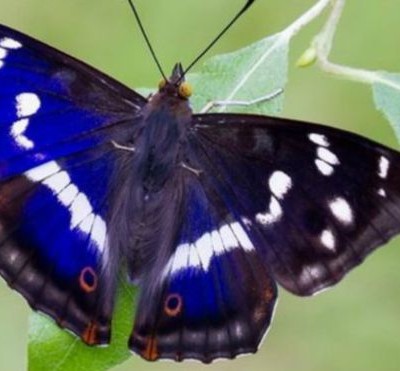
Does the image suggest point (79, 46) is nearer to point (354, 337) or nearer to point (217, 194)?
point (354, 337)

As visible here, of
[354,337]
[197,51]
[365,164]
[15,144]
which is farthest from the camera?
[197,51]

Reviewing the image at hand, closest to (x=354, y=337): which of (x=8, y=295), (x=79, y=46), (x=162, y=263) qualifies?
(x=8, y=295)

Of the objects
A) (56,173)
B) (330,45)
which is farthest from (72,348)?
(330,45)

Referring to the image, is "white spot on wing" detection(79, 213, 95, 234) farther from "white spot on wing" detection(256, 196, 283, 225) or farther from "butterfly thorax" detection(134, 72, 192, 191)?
"white spot on wing" detection(256, 196, 283, 225)

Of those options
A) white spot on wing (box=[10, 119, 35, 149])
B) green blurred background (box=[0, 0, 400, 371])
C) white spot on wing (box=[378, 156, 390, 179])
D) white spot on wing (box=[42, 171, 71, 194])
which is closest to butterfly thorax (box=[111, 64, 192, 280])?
white spot on wing (box=[42, 171, 71, 194])

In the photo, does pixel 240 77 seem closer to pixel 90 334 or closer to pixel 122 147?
pixel 122 147

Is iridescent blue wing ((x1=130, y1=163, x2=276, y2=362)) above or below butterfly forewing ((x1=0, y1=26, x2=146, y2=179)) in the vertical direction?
below
